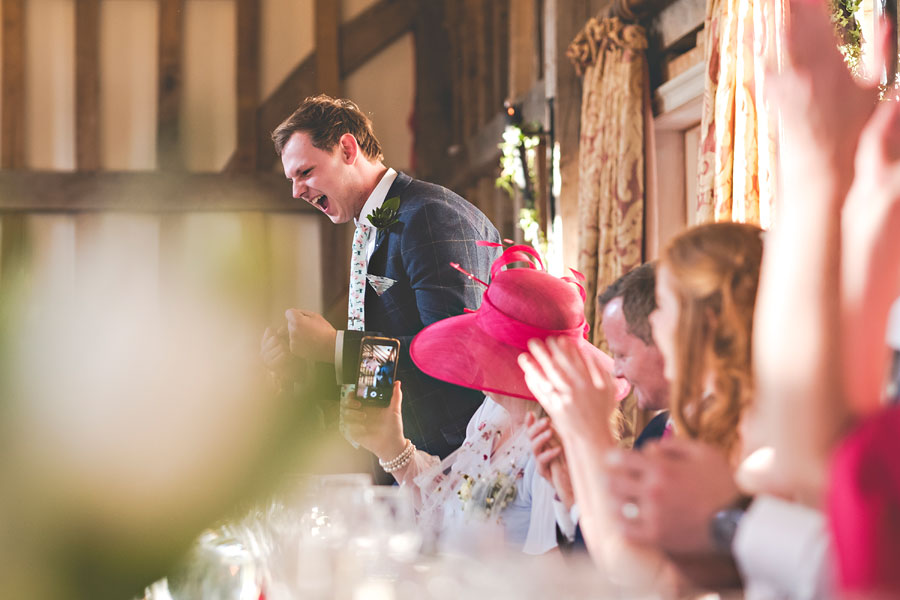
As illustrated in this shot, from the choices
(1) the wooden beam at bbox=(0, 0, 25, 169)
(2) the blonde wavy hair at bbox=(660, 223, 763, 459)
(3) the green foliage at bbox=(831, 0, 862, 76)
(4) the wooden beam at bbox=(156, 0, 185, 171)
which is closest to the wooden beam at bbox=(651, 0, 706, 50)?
(3) the green foliage at bbox=(831, 0, 862, 76)

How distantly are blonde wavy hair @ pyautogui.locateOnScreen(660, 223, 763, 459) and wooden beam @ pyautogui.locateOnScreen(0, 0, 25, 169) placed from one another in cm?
629

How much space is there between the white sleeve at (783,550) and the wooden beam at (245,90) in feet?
19.8

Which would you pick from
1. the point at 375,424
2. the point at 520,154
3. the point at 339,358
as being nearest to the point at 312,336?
the point at 339,358

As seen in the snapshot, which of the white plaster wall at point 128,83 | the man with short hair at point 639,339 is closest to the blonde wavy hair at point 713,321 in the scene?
the man with short hair at point 639,339

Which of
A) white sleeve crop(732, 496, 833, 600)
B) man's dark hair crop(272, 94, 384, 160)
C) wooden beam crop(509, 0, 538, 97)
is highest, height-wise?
wooden beam crop(509, 0, 538, 97)

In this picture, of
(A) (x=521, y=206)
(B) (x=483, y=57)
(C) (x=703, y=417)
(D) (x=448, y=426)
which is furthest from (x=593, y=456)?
(B) (x=483, y=57)

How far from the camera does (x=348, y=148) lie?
7.82 feet

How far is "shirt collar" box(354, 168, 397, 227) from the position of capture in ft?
7.54

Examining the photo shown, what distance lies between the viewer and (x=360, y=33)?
649 centimetres

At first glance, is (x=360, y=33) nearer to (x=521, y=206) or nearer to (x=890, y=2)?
(x=521, y=206)

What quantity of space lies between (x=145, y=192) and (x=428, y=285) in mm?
4748

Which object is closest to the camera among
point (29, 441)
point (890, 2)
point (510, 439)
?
point (29, 441)

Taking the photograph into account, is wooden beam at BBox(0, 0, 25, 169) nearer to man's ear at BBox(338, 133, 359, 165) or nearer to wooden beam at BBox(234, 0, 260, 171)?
wooden beam at BBox(234, 0, 260, 171)

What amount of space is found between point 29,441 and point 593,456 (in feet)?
1.82
